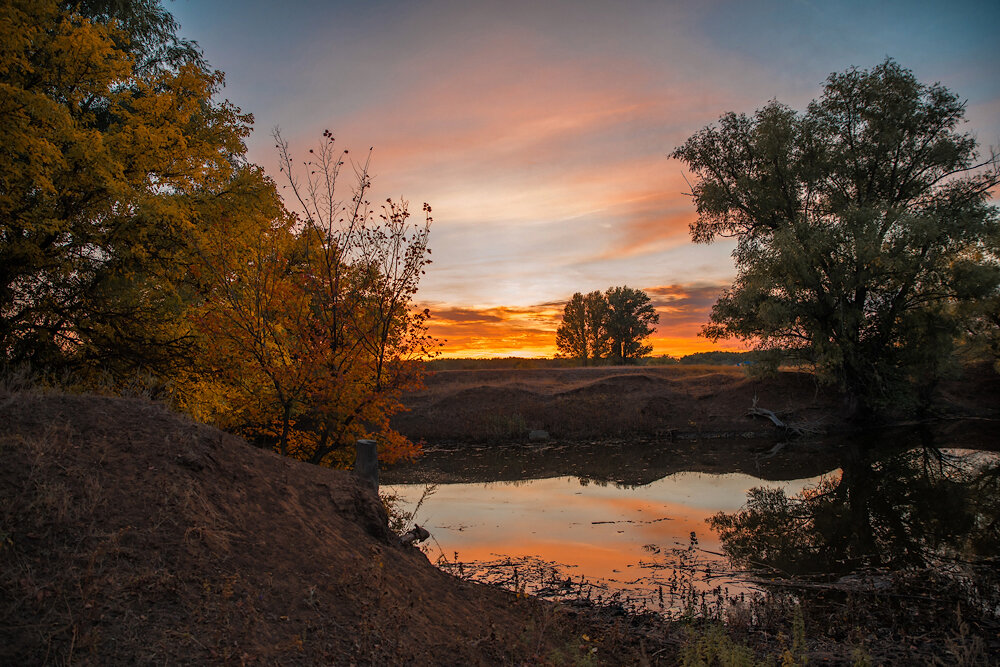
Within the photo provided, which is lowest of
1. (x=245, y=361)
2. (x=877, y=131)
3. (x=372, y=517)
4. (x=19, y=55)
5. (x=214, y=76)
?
(x=372, y=517)

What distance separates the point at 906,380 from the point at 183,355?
98.7 ft

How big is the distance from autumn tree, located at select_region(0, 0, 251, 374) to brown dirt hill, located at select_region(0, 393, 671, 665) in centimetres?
628

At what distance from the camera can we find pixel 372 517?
7984 millimetres

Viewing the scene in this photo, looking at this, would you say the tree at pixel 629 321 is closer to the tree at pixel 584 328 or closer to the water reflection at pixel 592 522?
the tree at pixel 584 328

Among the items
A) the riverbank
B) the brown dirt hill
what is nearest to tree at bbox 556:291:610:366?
the riverbank

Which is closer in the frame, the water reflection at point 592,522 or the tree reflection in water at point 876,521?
the water reflection at point 592,522

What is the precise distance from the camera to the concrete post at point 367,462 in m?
9.17

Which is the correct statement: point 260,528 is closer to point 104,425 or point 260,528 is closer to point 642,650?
point 104,425

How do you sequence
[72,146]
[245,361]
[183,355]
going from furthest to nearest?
[183,355] < [245,361] < [72,146]

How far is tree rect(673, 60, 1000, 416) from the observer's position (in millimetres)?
24188

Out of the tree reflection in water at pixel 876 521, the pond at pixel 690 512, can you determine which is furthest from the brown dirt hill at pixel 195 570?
the tree reflection in water at pixel 876 521

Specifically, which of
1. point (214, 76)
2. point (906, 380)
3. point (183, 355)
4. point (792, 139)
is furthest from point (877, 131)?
point (183, 355)

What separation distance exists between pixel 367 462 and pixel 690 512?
31.9ft

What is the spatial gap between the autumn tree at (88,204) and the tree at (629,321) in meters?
54.9
